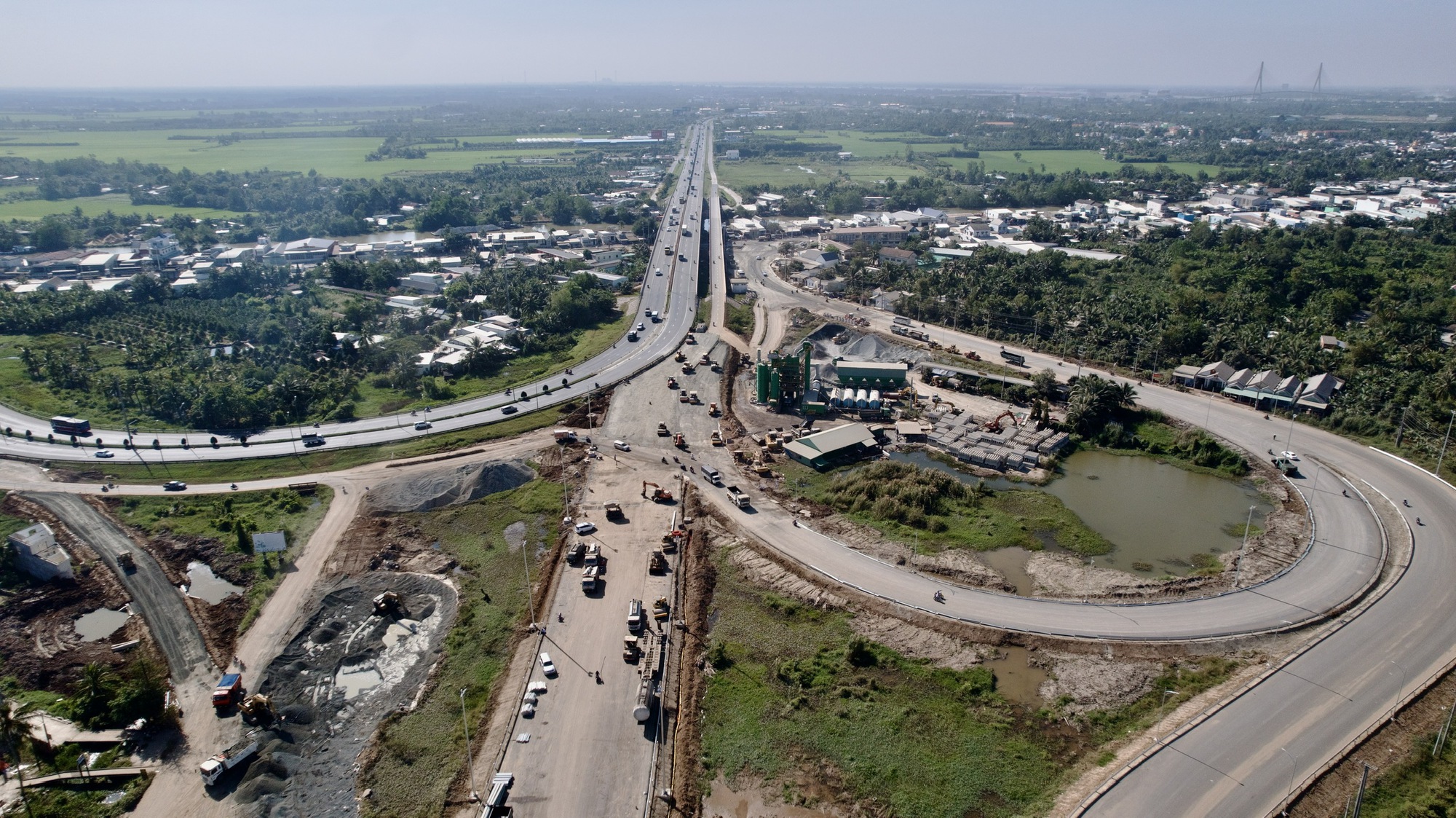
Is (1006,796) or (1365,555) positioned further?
(1365,555)

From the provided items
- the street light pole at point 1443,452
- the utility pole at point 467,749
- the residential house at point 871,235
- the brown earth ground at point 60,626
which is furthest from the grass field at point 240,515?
the residential house at point 871,235

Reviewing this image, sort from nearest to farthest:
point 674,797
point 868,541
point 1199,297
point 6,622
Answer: point 674,797
point 6,622
point 868,541
point 1199,297

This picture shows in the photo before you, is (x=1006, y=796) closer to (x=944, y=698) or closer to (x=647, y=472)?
(x=944, y=698)

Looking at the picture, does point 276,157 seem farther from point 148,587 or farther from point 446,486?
point 148,587

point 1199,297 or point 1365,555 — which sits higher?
point 1199,297

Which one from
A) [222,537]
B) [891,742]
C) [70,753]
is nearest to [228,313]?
[222,537]

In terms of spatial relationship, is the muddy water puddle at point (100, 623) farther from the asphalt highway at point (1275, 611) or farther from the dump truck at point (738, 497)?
the dump truck at point (738, 497)

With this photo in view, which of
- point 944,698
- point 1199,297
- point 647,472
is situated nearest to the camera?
point 944,698

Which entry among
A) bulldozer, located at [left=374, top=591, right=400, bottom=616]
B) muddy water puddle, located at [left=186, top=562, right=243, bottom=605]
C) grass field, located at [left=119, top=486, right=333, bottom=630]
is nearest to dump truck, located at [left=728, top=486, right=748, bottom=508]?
bulldozer, located at [left=374, top=591, right=400, bottom=616]
